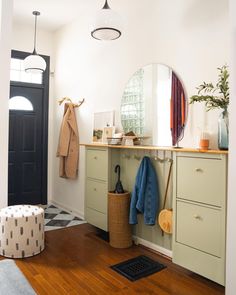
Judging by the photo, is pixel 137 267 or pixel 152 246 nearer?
pixel 137 267

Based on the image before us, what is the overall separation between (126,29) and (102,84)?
2.55 feet

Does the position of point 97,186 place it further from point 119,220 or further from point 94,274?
point 94,274

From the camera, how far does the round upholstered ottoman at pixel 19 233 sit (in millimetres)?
2740

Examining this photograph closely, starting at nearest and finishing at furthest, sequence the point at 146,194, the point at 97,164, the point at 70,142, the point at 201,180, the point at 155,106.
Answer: the point at 201,180
the point at 146,194
the point at 155,106
the point at 97,164
the point at 70,142

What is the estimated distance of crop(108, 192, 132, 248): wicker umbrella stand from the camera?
3027 millimetres

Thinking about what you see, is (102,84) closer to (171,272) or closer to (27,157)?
(27,157)

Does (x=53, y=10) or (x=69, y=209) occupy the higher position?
(x=53, y=10)

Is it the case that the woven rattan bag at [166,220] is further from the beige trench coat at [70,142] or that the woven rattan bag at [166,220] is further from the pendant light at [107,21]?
the beige trench coat at [70,142]

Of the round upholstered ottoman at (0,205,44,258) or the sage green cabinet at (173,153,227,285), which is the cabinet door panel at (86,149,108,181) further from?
the sage green cabinet at (173,153,227,285)

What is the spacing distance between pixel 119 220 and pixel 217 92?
5.40 ft

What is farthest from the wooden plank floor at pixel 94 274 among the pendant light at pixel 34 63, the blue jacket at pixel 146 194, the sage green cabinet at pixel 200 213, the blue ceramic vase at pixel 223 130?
the pendant light at pixel 34 63

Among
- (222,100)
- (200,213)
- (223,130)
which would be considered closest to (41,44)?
(222,100)

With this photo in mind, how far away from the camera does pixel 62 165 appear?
175 inches

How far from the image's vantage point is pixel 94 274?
2467 mm
